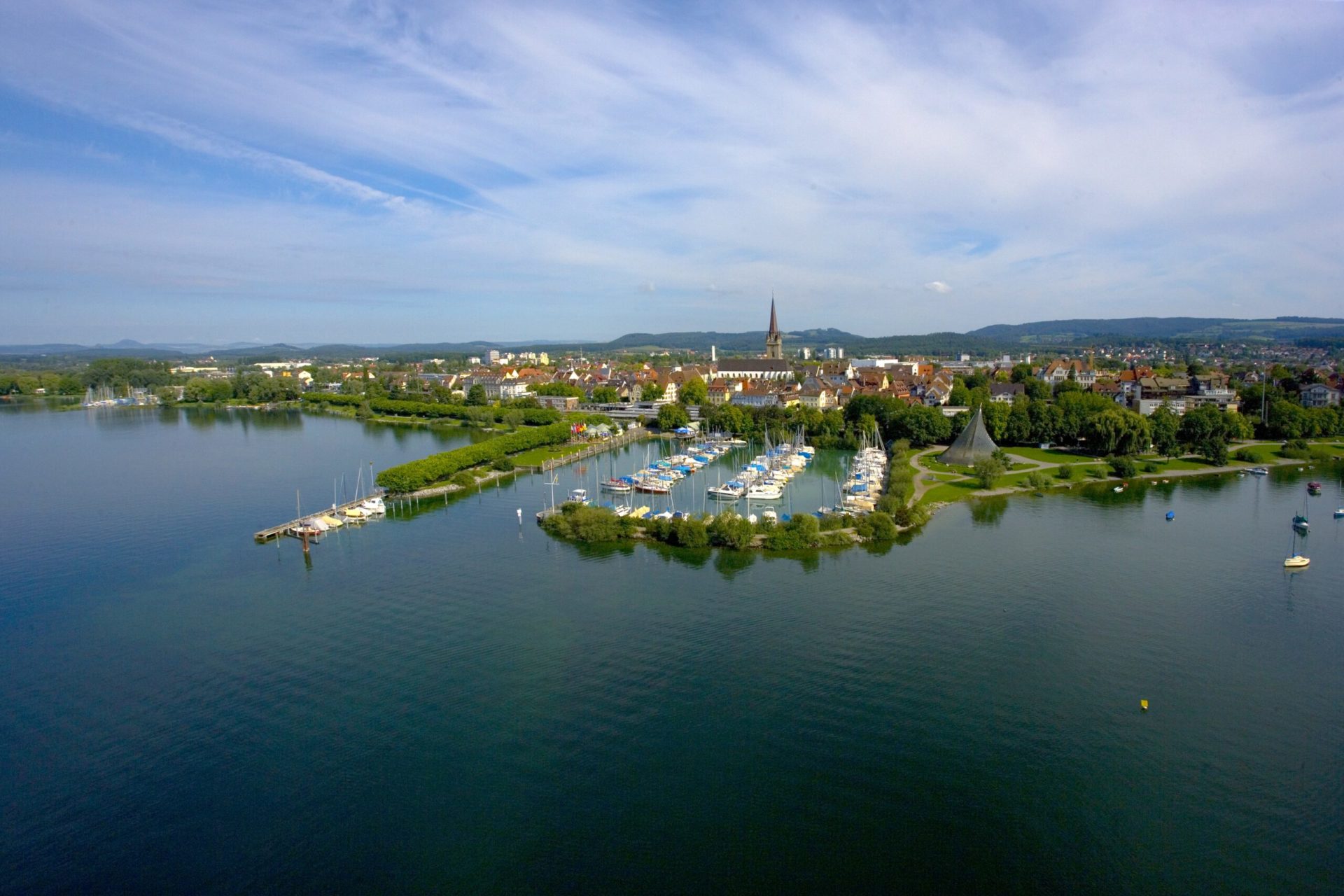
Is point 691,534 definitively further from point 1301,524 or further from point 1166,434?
point 1166,434

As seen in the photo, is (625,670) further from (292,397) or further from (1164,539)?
(292,397)

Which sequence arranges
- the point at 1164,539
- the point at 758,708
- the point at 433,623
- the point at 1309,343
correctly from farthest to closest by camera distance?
the point at 1309,343
the point at 1164,539
the point at 433,623
the point at 758,708

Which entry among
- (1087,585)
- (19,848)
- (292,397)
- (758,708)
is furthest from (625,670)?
(292,397)

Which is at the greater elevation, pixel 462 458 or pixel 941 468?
pixel 462 458

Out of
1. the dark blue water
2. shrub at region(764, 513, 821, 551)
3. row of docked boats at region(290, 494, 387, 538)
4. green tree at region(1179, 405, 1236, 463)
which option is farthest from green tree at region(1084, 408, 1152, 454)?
row of docked boats at region(290, 494, 387, 538)

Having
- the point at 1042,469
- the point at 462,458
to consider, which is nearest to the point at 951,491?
the point at 1042,469

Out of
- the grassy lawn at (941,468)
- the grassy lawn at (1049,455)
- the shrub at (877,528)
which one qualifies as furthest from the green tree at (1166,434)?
the shrub at (877,528)
